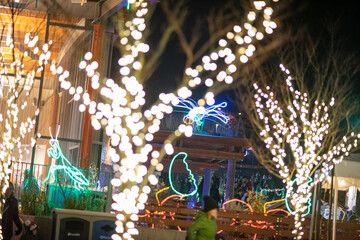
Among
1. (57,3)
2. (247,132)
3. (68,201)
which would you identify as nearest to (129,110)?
(68,201)

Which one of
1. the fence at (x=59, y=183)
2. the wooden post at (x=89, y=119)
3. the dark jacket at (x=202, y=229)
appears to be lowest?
the dark jacket at (x=202, y=229)

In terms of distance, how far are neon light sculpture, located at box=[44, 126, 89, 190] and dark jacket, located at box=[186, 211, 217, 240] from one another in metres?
8.70

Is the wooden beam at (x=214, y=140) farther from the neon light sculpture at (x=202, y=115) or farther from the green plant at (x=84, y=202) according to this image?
the green plant at (x=84, y=202)

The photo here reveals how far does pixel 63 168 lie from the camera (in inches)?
699

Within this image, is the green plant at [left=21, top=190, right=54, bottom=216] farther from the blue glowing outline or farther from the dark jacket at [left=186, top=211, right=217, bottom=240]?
the blue glowing outline

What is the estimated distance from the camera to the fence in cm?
1667

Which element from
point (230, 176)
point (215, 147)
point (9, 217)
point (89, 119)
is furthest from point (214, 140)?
point (9, 217)

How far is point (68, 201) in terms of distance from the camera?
15.1 meters

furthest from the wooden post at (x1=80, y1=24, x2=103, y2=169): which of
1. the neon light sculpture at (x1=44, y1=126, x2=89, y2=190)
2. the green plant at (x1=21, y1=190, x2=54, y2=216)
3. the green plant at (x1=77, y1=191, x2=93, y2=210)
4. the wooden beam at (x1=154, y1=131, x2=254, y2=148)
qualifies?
the wooden beam at (x1=154, y1=131, x2=254, y2=148)

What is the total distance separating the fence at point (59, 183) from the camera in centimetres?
1667

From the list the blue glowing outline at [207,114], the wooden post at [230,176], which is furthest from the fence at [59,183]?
the wooden post at [230,176]

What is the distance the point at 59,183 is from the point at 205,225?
8805 mm

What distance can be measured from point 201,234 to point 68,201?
7144 millimetres

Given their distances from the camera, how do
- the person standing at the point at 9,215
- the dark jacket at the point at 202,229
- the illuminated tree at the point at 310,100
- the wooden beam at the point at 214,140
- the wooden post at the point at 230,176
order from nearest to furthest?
1. the dark jacket at the point at 202,229
2. the person standing at the point at 9,215
3. the illuminated tree at the point at 310,100
4. the wooden beam at the point at 214,140
5. the wooden post at the point at 230,176
